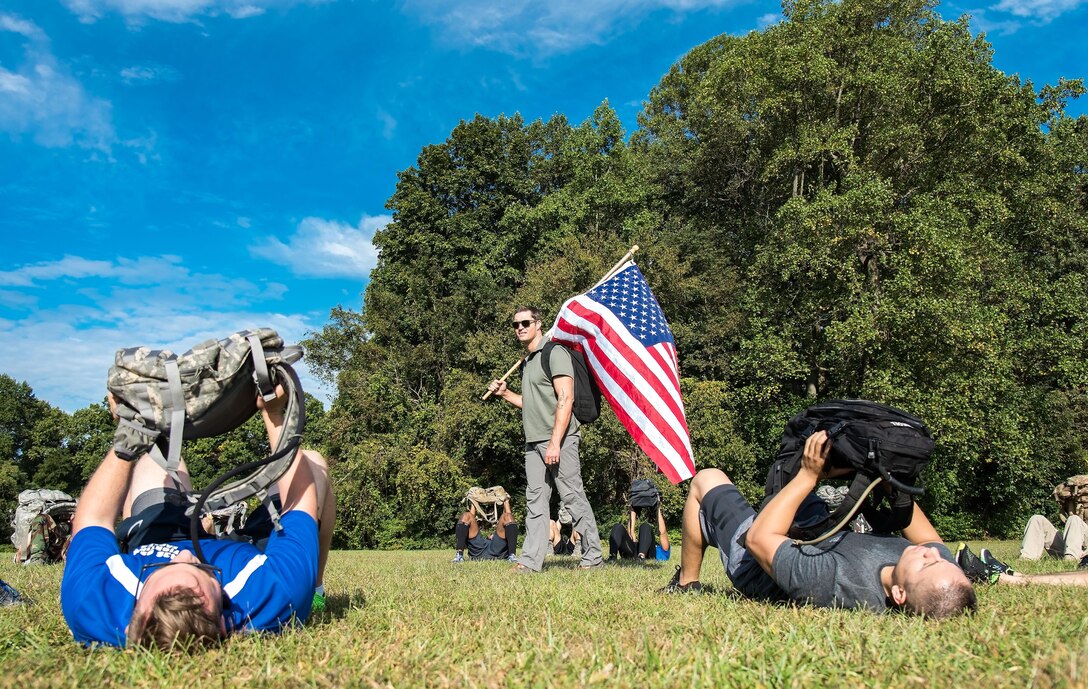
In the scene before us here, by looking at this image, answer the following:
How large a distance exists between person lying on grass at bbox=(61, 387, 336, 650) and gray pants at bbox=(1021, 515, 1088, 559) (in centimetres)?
918

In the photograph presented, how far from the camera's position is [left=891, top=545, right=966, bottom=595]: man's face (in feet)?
Answer: 10.5

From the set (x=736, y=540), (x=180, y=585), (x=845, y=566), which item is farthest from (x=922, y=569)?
(x=180, y=585)

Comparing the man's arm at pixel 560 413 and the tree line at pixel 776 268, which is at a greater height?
the tree line at pixel 776 268

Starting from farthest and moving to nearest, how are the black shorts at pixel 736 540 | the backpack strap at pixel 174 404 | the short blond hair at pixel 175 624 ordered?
the black shorts at pixel 736 540
the backpack strap at pixel 174 404
the short blond hair at pixel 175 624

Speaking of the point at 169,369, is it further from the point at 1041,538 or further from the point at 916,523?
the point at 1041,538

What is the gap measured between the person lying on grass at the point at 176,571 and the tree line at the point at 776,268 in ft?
58.9

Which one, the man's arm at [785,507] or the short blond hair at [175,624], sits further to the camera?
the man's arm at [785,507]

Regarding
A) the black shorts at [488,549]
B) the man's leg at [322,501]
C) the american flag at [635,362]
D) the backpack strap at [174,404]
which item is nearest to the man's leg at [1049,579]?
the american flag at [635,362]

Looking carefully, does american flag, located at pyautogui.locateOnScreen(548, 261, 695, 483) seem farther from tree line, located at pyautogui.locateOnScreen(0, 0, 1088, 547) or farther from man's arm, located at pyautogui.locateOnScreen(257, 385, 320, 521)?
tree line, located at pyautogui.locateOnScreen(0, 0, 1088, 547)

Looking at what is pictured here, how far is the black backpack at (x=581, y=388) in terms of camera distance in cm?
726

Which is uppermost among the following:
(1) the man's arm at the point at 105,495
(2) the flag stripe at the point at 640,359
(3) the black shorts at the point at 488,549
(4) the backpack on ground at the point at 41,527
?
(2) the flag stripe at the point at 640,359

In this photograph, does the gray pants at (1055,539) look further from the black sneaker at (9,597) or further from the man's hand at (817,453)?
the black sneaker at (9,597)

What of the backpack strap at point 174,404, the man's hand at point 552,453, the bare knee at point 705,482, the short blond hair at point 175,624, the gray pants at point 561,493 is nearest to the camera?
the short blond hair at point 175,624

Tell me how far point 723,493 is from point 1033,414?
22.6 metres
